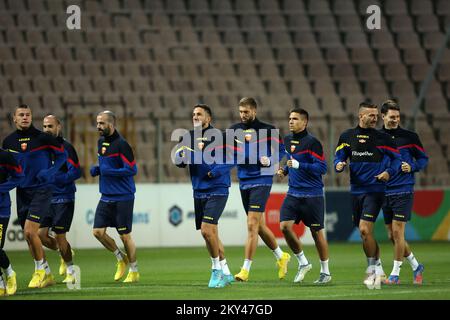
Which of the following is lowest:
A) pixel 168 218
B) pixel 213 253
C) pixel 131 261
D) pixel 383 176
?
pixel 131 261

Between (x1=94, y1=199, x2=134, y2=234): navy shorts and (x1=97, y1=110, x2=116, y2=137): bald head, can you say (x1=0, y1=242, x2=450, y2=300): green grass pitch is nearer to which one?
(x1=94, y1=199, x2=134, y2=234): navy shorts

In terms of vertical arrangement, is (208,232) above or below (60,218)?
below

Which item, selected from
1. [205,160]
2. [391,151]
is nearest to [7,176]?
[205,160]

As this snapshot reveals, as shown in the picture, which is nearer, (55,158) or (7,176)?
(7,176)

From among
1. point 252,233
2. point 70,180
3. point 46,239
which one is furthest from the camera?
point 46,239

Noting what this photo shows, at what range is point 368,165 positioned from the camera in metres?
14.8

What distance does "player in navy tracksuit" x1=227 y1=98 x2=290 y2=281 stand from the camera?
15680 millimetres

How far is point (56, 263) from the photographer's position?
1986 centimetres

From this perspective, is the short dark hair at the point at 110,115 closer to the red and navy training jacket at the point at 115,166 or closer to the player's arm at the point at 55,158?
the red and navy training jacket at the point at 115,166

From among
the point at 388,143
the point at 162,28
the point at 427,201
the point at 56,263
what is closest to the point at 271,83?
the point at 162,28

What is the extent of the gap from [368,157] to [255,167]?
6.19 feet

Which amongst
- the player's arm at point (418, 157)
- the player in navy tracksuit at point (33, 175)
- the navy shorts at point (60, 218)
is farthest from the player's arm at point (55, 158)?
the player's arm at point (418, 157)

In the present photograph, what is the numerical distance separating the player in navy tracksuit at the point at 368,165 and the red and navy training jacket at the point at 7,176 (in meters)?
4.42

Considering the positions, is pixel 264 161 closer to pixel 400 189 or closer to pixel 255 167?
pixel 255 167
